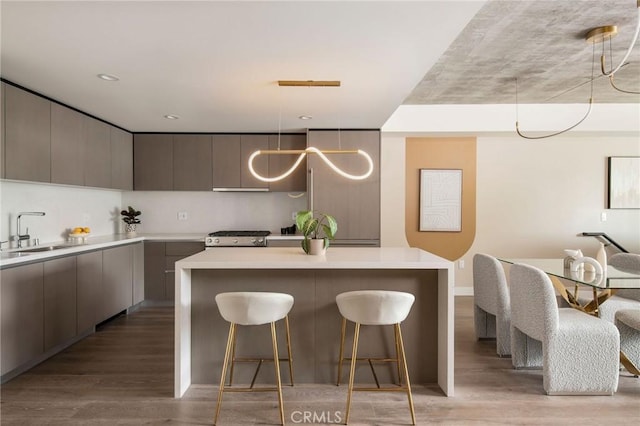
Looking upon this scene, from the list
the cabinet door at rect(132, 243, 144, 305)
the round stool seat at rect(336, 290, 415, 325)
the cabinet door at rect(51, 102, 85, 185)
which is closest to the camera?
the round stool seat at rect(336, 290, 415, 325)

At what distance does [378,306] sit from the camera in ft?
7.78

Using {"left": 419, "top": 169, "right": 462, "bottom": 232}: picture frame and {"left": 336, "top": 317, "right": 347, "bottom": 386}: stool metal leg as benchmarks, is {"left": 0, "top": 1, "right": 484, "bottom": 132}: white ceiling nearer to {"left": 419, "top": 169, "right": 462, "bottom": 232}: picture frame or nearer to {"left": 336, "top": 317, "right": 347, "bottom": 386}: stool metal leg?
{"left": 336, "top": 317, "right": 347, "bottom": 386}: stool metal leg

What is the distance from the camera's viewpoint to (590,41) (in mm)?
3023

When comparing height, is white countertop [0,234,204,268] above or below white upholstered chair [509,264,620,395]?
above

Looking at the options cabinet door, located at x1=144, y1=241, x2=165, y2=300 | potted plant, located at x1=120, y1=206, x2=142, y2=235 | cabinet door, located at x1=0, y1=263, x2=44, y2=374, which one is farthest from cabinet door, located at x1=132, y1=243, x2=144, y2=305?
cabinet door, located at x1=0, y1=263, x2=44, y2=374

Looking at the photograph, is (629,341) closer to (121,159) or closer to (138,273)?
(138,273)

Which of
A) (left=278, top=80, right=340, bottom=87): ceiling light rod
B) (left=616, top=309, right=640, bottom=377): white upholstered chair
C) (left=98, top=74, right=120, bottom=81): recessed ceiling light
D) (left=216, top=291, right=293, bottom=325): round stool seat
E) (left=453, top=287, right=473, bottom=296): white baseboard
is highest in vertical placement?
(left=98, top=74, right=120, bottom=81): recessed ceiling light

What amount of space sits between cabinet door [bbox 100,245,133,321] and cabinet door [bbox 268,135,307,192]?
2.00 meters

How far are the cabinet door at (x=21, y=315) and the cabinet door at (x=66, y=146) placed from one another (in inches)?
42.6

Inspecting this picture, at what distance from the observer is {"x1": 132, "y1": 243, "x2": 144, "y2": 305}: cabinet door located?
4.84m

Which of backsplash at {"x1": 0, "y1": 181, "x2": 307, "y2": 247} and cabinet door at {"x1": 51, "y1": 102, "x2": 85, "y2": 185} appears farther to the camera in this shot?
backsplash at {"x1": 0, "y1": 181, "x2": 307, "y2": 247}

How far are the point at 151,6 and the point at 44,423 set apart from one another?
2452 mm

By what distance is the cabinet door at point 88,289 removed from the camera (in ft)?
12.3

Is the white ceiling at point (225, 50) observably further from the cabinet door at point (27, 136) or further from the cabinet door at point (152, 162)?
the cabinet door at point (152, 162)
